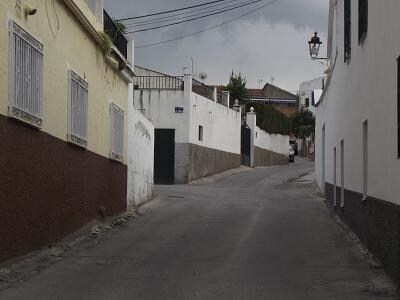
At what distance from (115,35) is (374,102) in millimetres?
8802

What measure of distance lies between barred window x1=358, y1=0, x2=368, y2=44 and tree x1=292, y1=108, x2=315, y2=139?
181ft

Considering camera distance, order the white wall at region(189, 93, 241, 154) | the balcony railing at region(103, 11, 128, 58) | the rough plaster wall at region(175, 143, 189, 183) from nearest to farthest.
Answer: the balcony railing at region(103, 11, 128, 58)
the rough plaster wall at region(175, 143, 189, 183)
the white wall at region(189, 93, 241, 154)

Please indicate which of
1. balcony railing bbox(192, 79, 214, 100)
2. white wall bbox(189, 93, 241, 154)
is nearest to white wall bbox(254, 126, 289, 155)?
white wall bbox(189, 93, 241, 154)

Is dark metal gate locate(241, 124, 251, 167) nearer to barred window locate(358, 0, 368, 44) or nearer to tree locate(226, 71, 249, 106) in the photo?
tree locate(226, 71, 249, 106)

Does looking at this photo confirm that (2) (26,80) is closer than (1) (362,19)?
Yes

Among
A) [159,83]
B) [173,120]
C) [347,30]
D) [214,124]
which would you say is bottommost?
[173,120]

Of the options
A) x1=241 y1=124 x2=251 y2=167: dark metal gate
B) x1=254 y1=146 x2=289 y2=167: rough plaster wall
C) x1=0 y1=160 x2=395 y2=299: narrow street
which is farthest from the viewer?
x1=254 y1=146 x2=289 y2=167: rough plaster wall

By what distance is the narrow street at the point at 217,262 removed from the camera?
8658mm

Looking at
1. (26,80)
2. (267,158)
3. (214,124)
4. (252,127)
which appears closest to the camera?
(26,80)

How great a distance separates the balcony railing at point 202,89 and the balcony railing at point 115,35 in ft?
50.5

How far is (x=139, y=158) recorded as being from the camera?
21250 millimetres

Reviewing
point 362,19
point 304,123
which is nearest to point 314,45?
point 362,19

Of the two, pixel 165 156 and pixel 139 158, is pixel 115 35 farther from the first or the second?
pixel 165 156

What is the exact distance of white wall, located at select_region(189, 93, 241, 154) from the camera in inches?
1328
